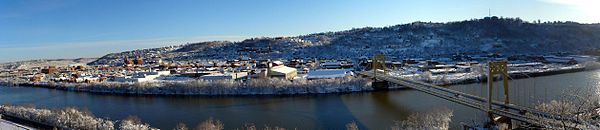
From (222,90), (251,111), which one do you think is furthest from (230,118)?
(222,90)

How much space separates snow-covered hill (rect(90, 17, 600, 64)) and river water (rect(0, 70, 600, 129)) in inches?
504

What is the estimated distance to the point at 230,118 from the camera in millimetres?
6906

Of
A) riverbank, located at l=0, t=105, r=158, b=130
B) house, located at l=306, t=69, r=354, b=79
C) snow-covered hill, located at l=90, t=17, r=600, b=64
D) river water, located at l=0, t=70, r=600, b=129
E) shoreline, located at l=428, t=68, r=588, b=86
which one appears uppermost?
snow-covered hill, located at l=90, t=17, r=600, b=64

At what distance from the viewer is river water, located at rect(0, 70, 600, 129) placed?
20.8ft

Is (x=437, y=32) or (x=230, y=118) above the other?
(x=437, y=32)

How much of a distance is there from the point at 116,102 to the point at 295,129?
5455mm

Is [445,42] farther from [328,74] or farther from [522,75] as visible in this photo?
[328,74]

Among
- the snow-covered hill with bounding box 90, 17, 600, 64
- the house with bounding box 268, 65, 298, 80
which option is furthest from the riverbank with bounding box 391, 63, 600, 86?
the snow-covered hill with bounding box 90, 17, 600, 64

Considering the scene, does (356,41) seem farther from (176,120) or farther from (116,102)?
(176,120)

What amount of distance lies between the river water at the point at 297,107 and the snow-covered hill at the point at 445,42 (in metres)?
12.8

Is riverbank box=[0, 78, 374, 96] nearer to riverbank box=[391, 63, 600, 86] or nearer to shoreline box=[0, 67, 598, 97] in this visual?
shoreline box=[0, 67, 598, 97]

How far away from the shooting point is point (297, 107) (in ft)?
25.8

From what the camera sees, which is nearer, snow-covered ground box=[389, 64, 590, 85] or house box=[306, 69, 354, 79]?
snow-covered ground box=[389, 64, 590, 85]

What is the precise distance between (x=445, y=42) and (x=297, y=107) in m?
18.3
